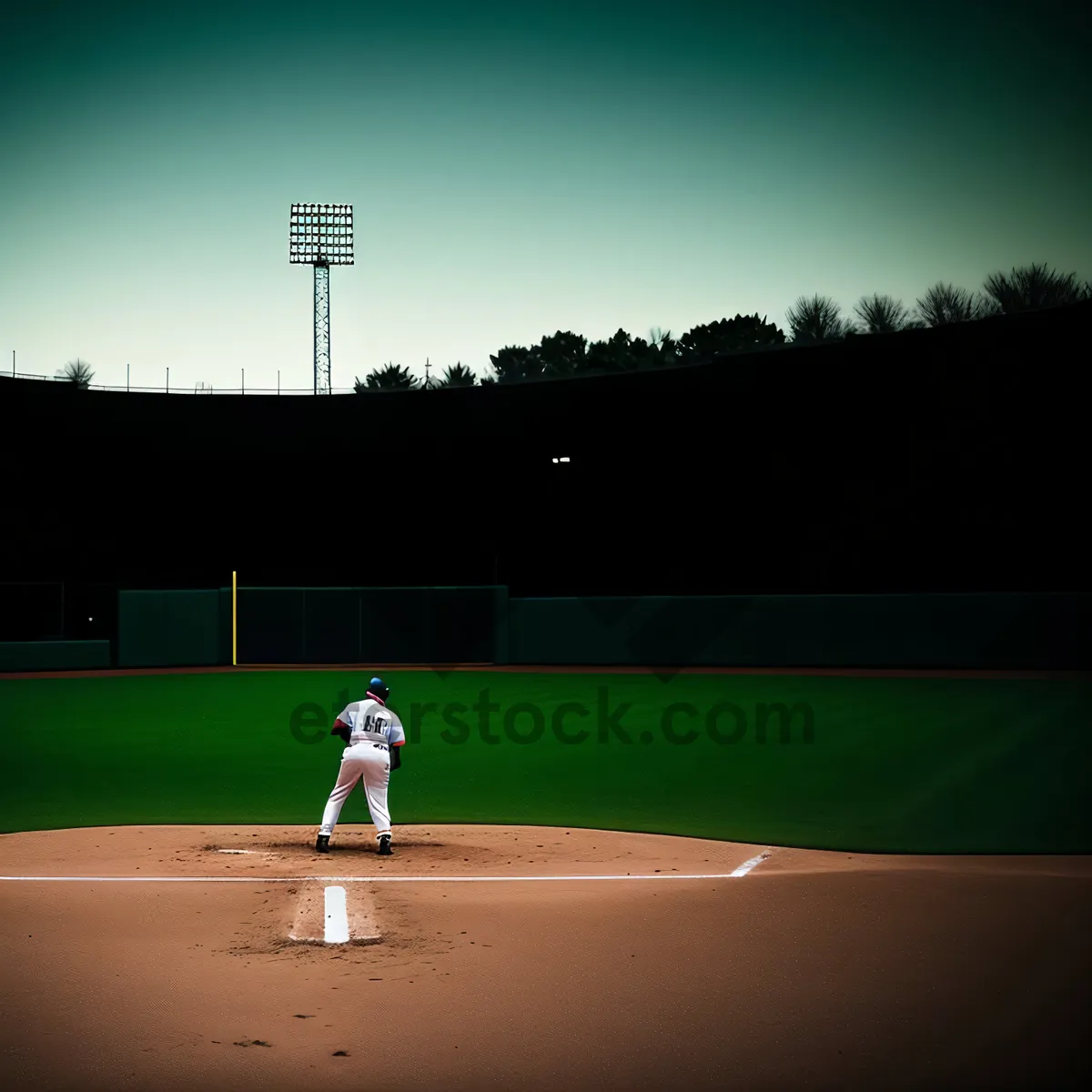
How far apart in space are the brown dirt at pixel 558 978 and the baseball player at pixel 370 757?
1.91ft

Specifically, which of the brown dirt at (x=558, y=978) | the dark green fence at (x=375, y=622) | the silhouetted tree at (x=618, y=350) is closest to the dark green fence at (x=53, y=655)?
the dark green fence at (x=375, y=622)

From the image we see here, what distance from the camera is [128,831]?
12219mm

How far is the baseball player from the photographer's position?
10.9 metres

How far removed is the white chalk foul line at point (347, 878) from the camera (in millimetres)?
9586

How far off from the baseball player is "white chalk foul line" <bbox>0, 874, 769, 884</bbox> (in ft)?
3.83

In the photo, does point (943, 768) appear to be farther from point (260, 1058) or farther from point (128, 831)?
point (260, 1058)

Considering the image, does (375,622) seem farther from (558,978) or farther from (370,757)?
(558,978)

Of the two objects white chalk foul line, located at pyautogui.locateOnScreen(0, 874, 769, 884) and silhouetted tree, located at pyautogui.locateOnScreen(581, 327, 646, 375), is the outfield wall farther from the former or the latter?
silhouetted tree, located at pyautogui.locateOnScreen(581, 327, 646, 375)

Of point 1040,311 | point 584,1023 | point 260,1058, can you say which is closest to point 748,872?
point 584,1023

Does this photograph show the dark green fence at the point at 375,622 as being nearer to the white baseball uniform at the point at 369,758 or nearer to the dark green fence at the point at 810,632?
the dark green fence at the point at 810,632

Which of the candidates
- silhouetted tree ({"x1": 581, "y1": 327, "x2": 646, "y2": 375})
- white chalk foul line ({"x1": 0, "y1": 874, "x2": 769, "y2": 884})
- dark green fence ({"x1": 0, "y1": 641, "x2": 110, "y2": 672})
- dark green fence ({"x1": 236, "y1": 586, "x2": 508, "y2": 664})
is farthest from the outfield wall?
silhouetted tree ({"x1": 581, "y1": 327, "x2": 646, "y2": 375})

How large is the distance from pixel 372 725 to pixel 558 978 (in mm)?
4599

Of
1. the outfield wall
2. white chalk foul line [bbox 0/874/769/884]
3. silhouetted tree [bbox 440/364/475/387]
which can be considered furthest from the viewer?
silhouetted tree [bbox 440/364/475/387]

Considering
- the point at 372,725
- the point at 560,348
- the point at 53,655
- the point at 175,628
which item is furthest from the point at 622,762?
the point at 560,348
